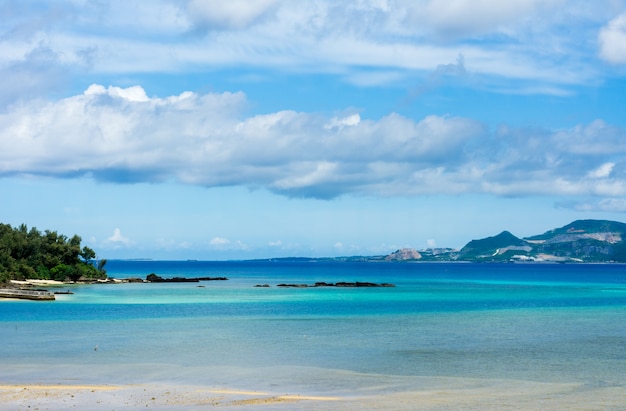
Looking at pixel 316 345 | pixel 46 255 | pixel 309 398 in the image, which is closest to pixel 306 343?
pixel 316 345

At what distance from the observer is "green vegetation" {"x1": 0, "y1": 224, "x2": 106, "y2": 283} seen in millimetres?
118062

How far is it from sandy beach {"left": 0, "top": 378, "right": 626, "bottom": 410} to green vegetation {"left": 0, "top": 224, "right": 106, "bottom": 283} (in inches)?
3583

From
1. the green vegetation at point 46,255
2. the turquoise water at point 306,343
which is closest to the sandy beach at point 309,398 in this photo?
the turquoise water at point 306,343

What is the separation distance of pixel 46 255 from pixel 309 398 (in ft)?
354

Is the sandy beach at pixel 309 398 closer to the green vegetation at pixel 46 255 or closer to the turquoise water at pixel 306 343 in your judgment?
the turquoise water at pixel 306 343

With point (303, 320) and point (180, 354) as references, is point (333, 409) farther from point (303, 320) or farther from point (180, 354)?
point (303, 320)

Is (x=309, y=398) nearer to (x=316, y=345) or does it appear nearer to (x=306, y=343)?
(x=316, y=345)

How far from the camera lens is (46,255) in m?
126

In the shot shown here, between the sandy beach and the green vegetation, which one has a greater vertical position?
the green vegetation

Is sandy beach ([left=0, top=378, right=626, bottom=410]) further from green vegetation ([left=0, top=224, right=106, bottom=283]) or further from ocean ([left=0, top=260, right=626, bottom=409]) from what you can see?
green vegetation ([left=0, top=224, right=106, bottom=283])

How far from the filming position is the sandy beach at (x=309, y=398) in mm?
26312

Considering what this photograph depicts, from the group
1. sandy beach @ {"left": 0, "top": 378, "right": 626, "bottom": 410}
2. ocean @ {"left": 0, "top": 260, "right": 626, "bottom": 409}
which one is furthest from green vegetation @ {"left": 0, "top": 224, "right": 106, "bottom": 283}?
sandy beach @ {"left": 0, "top": 378, "right": 626, "bottom": 410}

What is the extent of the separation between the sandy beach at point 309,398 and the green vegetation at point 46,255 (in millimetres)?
91017

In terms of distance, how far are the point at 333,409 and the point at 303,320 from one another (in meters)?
36.3
